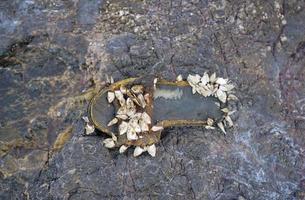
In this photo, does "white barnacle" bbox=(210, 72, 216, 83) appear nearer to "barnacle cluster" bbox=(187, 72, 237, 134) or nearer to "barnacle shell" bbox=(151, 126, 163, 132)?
"barnacle cluster" bbox=(187, 72, 237, 134)

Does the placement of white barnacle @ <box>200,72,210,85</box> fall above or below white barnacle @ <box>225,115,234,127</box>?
above

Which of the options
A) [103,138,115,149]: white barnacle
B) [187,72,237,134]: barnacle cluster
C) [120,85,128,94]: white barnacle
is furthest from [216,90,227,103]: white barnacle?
[103,138,115,149]: white barnacle

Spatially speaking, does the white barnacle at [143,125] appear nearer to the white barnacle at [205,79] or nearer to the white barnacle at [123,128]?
the white barnacle at [123,128]

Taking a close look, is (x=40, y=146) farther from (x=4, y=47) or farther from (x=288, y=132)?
(x=288, y=132)

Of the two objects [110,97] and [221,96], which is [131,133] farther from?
[221,96]

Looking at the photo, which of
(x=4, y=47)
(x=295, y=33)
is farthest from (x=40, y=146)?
(x=295, y=33)

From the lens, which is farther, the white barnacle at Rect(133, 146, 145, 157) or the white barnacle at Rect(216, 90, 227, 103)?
the white barnacle at Rect(216, 90, 227, 103)
